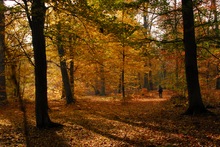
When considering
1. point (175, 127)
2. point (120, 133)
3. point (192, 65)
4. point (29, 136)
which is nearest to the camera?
point (29, 136)

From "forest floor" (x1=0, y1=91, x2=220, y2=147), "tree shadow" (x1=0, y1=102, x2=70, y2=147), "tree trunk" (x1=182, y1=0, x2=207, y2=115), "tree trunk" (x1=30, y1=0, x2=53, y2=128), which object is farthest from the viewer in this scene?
"tree trunk" (x1=182, y1=0, x2=207, y2=115)

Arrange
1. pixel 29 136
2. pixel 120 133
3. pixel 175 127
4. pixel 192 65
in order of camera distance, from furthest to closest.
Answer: pixel 192 65
pixel 175 127
pixel 120 133
pixel 29 136

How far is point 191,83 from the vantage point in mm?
10414

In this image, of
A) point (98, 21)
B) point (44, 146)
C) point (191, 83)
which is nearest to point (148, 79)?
point (191, 83)

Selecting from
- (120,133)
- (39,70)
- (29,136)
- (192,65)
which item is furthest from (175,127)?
(39,70)

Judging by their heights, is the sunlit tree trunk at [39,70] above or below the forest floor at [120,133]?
above

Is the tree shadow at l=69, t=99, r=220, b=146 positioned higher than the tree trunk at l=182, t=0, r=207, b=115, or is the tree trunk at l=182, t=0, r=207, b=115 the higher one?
the tree trunk at l=182, t=0, r=207, b=115

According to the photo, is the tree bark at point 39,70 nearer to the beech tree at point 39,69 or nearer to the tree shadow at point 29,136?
the beech tree at point 39,69

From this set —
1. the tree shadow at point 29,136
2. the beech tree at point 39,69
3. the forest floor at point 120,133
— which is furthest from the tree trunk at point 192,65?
the beech tree at point 39,69

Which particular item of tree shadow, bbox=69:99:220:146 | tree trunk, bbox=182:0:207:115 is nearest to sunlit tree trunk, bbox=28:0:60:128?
tree shadow, bbox=69:99:220:146

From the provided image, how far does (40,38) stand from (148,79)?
2574 cm

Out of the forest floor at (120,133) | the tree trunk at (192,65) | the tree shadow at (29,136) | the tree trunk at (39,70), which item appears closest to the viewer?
the forest floor at (120,133)

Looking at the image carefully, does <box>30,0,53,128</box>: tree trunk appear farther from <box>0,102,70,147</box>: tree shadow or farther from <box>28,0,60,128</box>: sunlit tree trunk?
<box>0,102,70,147</box>: tree shadow

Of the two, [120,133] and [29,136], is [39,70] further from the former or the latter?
[120,133]
